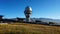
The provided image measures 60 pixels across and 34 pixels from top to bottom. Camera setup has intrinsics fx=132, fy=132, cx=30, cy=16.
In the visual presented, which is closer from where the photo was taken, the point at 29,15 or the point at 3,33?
the point at 3,33

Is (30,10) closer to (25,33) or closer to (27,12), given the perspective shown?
(27,12)

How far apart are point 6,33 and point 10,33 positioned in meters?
0.80

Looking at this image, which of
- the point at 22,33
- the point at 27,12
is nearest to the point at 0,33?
the point at 22,33

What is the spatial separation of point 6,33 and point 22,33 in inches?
122

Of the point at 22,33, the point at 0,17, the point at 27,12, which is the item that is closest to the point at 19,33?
the point at 22,33

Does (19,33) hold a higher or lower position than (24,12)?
lower

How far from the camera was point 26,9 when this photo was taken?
87625 mm

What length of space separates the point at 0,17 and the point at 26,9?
19169 millimetres

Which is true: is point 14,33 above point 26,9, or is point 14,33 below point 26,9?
below

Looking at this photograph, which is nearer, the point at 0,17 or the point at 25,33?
the point at 25,33

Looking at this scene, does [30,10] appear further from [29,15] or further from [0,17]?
[0,17]

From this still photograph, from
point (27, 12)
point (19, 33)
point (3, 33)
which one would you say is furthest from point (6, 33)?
point (27, 12)

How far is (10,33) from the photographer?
25.5 meters

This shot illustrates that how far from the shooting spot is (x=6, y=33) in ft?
84.0
